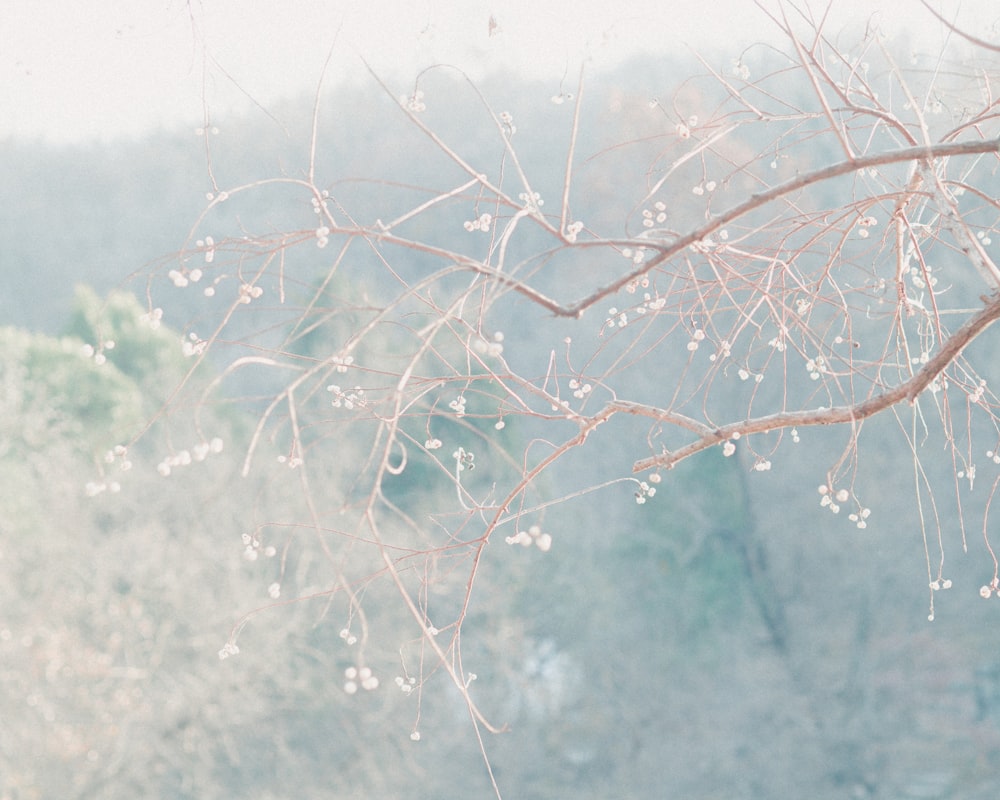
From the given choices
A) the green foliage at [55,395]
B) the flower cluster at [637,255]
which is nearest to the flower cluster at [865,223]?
the flower cluster at [637,255]

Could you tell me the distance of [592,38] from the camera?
4.25 feet

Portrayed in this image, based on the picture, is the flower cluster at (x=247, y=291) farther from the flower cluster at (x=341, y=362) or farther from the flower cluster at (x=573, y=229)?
the flower cluster at (x=573, y=229)

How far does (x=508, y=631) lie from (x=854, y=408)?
799cm

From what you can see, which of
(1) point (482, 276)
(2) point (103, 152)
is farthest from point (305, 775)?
(2) point (103, 152)

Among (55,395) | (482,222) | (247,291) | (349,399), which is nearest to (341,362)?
(247,291)

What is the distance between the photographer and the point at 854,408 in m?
1.40

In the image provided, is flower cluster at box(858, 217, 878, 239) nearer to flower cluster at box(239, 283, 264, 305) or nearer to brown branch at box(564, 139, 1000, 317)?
brown branch at box(564, 139, 1000, 317)

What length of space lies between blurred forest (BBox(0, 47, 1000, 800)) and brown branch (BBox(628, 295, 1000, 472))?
5385mm

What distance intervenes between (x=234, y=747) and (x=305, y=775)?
24.6 inches

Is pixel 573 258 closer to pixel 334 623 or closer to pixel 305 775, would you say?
A: pixel 334 623

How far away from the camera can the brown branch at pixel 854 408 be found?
1385 mm

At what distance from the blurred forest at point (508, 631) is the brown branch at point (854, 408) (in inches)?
212

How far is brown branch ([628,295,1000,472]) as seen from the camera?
1.38 meters

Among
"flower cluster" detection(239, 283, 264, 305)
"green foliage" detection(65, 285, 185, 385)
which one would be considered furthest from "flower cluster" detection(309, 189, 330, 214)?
"green foliage" detection(65, 285, 185, 385)
